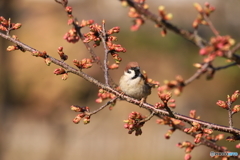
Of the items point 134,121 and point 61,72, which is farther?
point 134,121

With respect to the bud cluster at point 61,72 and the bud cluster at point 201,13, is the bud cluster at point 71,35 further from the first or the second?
the bud cluster at point 201,13

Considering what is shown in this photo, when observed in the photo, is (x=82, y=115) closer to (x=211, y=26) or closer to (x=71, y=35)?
(x=71, y=35)

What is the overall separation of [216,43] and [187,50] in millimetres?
9734

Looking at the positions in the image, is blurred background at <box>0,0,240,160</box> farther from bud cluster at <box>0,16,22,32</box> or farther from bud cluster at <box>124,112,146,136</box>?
bud cluster at <box>124,112,146,136</box>

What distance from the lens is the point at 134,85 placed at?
3674 mm

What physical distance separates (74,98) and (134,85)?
590cm

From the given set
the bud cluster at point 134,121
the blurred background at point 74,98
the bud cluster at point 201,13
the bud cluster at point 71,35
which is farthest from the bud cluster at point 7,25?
the blurred background at point 74,98

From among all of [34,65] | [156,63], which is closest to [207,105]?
[156,63]

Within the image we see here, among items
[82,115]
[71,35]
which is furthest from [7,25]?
[82,115]

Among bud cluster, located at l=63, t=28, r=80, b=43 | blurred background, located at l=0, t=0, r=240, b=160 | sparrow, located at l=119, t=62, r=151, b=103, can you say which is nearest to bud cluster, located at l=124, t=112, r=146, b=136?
bud cluster, located at l=63, t=28, r=80, b=43

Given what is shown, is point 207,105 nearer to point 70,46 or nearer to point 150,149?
point 150,149

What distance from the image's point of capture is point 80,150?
8875mm

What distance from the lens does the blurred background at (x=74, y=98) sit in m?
8.68

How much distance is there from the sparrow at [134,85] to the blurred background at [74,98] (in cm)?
498
